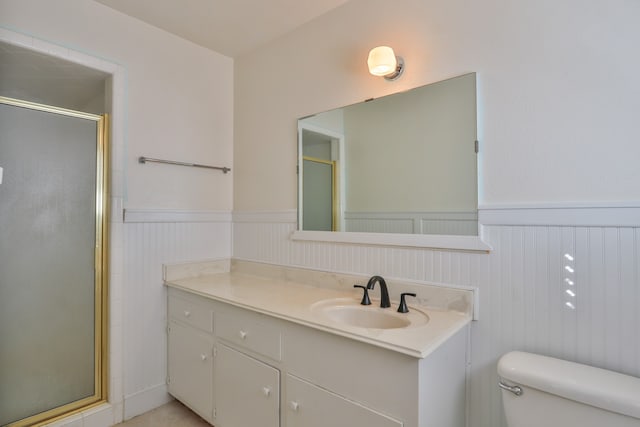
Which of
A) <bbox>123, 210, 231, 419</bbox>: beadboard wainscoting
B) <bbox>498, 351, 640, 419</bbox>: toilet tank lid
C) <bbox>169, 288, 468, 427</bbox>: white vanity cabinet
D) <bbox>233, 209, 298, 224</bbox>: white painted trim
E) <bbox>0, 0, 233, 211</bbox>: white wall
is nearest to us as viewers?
<bbox>498, 351, 640, 419</bbox>: toilet tank lid

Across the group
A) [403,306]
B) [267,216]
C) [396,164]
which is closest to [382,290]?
[403,306]

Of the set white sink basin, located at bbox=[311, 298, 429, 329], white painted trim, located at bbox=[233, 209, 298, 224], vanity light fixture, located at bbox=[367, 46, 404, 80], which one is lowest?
white sink basin, located at bbox=[311, 298, 429, 329]

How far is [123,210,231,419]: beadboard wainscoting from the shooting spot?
82.0 inches

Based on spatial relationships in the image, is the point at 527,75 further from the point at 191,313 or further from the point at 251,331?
the point at 191,313

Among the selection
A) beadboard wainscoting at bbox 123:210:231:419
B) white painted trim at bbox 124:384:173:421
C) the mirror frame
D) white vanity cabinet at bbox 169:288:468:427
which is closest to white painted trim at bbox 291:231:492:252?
the mirror frame

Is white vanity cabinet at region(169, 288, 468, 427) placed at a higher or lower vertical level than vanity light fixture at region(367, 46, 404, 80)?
A: lower

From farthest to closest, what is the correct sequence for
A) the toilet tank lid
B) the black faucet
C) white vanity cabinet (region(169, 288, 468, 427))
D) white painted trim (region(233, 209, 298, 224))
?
white painted trim (region(233, 209, 298, 224)), the black faucet, white vanity cabinet (region(169, 288, 468, 427)), the toilet tank lid

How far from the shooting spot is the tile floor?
6.55 ft

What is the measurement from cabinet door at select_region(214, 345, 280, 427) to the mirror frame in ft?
2.54

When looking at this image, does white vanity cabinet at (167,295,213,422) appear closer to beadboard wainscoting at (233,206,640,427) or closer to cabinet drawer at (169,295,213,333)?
cabinet drawer at (169,295,213,333)

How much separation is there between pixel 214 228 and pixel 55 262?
970mm

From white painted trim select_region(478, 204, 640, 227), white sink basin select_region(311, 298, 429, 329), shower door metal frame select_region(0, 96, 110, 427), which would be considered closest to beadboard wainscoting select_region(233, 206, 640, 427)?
white painted trim select_region(478, 204, 640, 227)

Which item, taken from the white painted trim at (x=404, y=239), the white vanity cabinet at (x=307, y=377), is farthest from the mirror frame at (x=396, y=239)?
the white vanity cabinet at (x=307, y=377)

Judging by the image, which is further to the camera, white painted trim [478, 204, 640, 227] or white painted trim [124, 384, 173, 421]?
white painted trim [124, 384, 173, 421]
